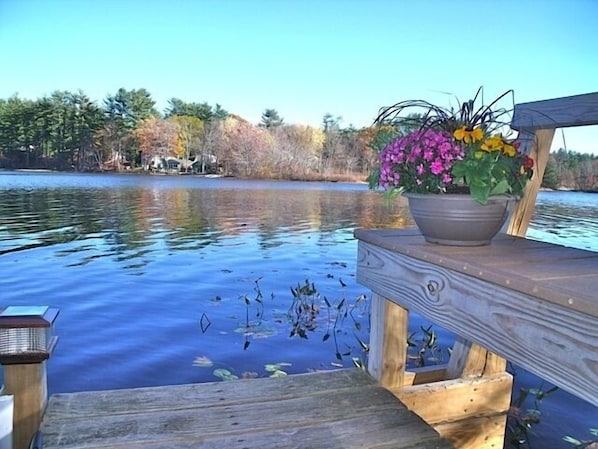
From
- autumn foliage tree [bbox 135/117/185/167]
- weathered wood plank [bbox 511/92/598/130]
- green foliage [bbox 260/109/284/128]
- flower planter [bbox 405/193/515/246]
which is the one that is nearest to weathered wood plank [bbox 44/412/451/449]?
flower planter [bbox 405/193/515/246]

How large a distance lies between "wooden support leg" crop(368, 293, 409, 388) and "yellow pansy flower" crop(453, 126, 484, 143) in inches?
23.4

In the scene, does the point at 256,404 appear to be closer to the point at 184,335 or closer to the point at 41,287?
the point at 184,335

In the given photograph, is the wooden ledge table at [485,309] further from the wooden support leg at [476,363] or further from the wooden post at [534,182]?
the wooden post at [534,182]

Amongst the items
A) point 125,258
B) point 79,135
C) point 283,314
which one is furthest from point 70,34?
point 283,314

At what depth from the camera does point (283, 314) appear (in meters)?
4.13

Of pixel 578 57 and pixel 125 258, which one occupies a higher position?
pixel 578 57

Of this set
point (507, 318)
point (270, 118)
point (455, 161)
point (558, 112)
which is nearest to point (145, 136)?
point (270, 118)

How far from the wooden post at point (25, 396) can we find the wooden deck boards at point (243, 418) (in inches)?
1.7

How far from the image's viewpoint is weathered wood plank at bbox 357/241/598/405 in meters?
0.72

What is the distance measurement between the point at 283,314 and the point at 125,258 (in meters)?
3.19

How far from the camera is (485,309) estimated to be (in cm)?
92

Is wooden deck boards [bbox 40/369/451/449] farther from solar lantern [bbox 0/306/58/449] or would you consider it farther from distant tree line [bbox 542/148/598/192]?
distant tree line [bbox 542/148/598/192]

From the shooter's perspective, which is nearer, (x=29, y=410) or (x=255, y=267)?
(x=29, y=410)

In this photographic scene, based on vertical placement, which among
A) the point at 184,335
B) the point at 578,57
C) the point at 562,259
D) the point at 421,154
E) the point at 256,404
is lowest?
the point at 184,335
